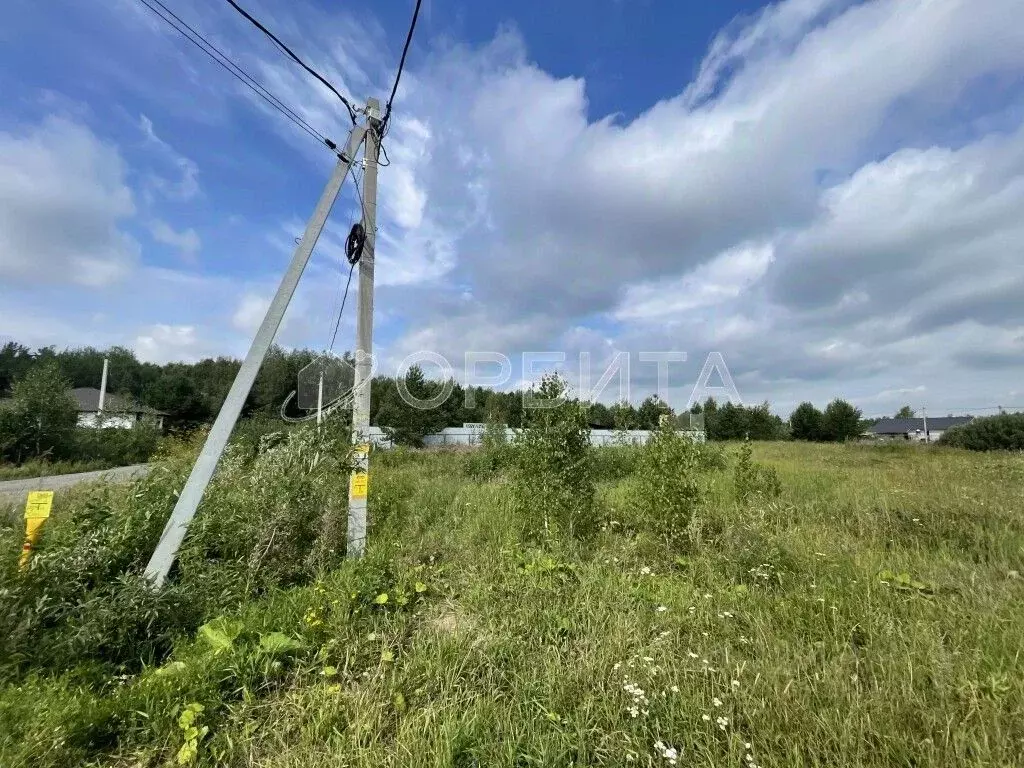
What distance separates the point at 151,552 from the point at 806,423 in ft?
183

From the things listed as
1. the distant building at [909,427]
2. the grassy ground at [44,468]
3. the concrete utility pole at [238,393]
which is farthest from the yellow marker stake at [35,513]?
the distant building at [909,427]

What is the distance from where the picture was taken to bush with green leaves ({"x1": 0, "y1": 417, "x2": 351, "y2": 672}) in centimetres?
Answer: 264

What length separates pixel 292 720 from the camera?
2135mm

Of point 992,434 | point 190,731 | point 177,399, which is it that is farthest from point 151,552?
point 992,434

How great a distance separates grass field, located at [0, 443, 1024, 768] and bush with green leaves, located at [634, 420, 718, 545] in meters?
0.79

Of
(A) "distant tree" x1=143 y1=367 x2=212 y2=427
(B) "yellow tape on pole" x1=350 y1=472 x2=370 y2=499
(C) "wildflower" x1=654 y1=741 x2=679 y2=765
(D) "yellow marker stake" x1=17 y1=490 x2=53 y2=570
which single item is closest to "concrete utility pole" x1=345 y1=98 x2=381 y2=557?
(B) "yellow tape on pole" x1=350 y1=472 x2=370 y2=499

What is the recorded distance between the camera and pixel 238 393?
4.02m

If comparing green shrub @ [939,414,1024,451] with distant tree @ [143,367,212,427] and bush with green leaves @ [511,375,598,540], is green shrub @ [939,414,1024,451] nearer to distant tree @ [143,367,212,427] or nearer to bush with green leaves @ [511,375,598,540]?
bush with green leaves @ [511,375,598,540]

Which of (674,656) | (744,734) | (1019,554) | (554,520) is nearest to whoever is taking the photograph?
A: (744,734)

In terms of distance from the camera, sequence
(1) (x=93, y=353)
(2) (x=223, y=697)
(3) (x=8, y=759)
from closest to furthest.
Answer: (3) (x=8, y=759) < (2) (x=223, y=697) < (1) (x=93, y=353)

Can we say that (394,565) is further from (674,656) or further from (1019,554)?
(1019,554)

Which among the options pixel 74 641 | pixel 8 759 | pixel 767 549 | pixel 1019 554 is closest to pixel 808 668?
pixel 767 549

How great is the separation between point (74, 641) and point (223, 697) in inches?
42.9

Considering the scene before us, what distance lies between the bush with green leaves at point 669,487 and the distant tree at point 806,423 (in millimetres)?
50374
